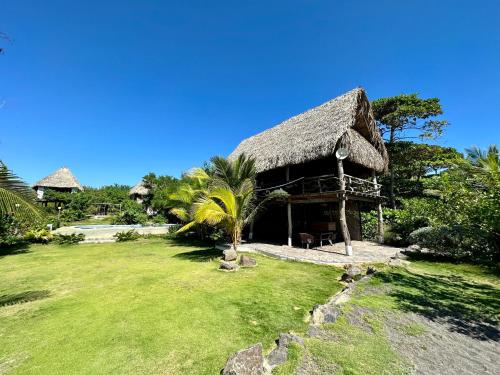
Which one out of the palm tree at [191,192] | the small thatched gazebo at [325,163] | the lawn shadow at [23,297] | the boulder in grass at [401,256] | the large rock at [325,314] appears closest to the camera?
the large rock at [325,314]

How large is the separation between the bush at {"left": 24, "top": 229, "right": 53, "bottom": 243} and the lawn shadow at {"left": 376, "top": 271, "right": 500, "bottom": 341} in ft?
49.0

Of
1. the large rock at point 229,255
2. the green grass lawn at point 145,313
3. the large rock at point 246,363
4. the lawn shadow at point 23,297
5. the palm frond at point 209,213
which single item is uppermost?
the palm frond at point 209,213

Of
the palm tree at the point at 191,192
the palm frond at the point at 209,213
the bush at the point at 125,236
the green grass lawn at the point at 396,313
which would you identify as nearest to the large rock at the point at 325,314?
the green grass lawn at the point at 396,313

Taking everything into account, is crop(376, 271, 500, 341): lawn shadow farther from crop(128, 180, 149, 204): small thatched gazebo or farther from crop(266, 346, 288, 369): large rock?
crop(128, 180, 149, 204): small thatched gazebo

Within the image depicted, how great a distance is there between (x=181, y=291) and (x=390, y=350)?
3673 millimetres

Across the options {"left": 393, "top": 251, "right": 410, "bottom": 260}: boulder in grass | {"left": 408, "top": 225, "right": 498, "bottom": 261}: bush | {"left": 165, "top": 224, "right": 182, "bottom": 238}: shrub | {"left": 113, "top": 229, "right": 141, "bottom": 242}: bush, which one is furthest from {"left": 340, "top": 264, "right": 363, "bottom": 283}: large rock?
{"left": 113, "top": 229, "right": 141, "bottom": 242}: bush

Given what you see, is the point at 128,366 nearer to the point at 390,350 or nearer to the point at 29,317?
the point at 29,317

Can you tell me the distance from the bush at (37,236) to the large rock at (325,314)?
14159mm

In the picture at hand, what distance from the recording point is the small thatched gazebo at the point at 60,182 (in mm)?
27742

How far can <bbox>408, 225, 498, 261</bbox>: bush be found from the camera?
742 centimetres

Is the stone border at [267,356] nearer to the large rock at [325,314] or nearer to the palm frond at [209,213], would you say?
the large rock at [325,314]

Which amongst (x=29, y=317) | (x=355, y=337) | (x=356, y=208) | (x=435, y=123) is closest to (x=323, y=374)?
(x=355, y=337)

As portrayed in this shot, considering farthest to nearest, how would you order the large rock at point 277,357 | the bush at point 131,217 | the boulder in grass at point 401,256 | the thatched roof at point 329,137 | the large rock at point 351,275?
the bush at point 131,217, the thatched roof at point 329,137, the boulder in grass at point 401,256, the large rock at point 351,275, the large rock at point 277,357

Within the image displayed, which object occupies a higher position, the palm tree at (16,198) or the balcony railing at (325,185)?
the balcony railing at (325,185)
